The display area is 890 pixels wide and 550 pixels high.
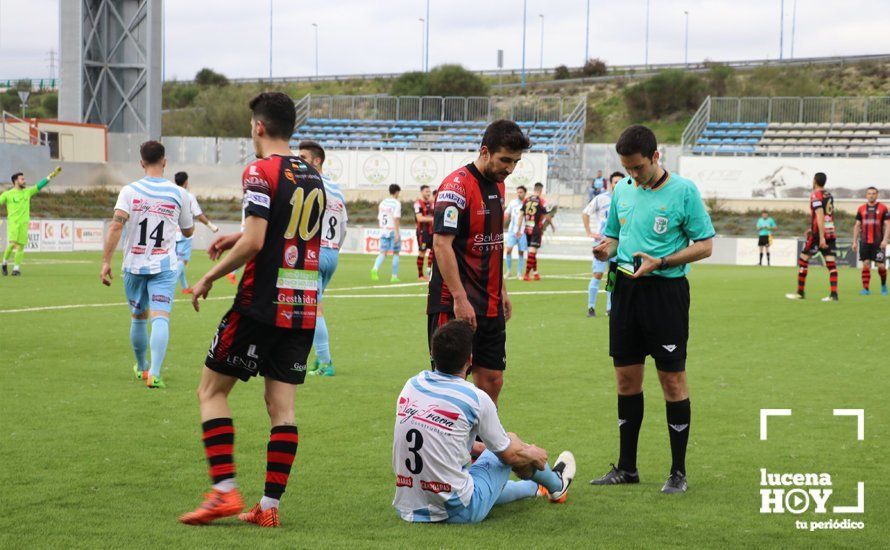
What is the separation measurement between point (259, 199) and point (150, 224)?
4.27m

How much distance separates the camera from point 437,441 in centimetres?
490

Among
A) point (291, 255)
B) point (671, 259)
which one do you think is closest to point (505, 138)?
point (671, 259)

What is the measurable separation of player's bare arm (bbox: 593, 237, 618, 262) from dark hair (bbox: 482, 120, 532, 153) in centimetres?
84

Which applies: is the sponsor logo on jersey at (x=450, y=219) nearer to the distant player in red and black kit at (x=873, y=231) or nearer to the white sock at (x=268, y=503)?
the white sock at (x=268, y=503)

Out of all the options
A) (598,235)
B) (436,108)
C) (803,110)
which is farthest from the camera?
(436,108)

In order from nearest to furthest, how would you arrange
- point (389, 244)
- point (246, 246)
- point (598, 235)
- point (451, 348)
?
point (246, 246)
point (451, 348)
point (598, 235)
point (389, 244)

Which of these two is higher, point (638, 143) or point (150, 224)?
point (638, 143)

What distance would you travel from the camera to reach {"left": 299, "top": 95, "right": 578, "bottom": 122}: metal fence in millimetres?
55531

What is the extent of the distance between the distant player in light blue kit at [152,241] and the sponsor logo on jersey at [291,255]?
4036 mm

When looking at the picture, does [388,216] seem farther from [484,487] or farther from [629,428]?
[484,487]

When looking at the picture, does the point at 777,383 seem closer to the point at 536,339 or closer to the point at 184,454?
the point at 536,339

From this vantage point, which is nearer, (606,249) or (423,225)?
(606,249)

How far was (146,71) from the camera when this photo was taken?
54250 millimetres

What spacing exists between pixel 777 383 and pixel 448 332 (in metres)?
5.67
